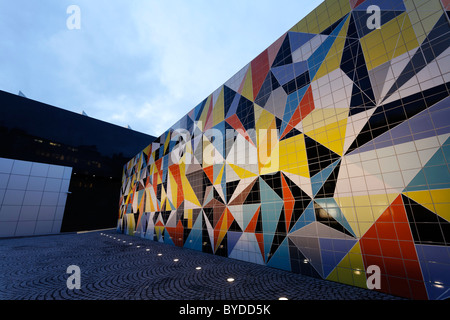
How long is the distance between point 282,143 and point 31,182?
2700 cm

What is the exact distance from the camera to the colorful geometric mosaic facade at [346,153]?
191 inches

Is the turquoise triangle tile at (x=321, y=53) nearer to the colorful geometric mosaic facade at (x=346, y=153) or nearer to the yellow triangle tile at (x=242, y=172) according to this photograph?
the colorful geometric mosaic facade at (x=346, y=153)

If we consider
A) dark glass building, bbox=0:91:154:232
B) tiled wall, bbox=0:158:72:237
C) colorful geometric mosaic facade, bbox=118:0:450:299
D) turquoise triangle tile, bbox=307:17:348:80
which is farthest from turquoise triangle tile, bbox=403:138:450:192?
dark glass building, bbox=0:91:154:232

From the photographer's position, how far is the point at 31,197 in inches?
808

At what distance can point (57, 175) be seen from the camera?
22562mm

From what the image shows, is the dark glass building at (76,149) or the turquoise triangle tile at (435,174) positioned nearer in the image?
the turquoise triangle tile at (435,174)

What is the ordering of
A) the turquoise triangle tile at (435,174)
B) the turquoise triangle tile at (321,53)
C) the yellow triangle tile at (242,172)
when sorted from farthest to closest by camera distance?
the yellow triangle tile at (242,172) → the turquoise triangle tile at (321,53) → the turquoise triangle tile at (435,174)

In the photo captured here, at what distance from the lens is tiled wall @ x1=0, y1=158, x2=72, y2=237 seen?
759 inches

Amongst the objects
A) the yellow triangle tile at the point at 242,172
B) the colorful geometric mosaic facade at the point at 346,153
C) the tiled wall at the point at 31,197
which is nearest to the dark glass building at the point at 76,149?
the tiled wall at the point at 31,197

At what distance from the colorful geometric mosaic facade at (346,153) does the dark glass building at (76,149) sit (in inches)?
847

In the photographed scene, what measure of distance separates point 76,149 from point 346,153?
98.1ft

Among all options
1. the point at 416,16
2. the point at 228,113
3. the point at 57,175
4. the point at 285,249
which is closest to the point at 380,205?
the point at 285,249

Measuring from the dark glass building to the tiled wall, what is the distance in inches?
38.5

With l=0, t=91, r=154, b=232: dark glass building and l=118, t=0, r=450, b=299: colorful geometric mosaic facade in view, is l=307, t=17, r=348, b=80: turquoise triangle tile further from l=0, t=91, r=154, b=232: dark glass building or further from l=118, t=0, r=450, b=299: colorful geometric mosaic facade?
l=0, t=91, r=154, b=232: dark glass building
